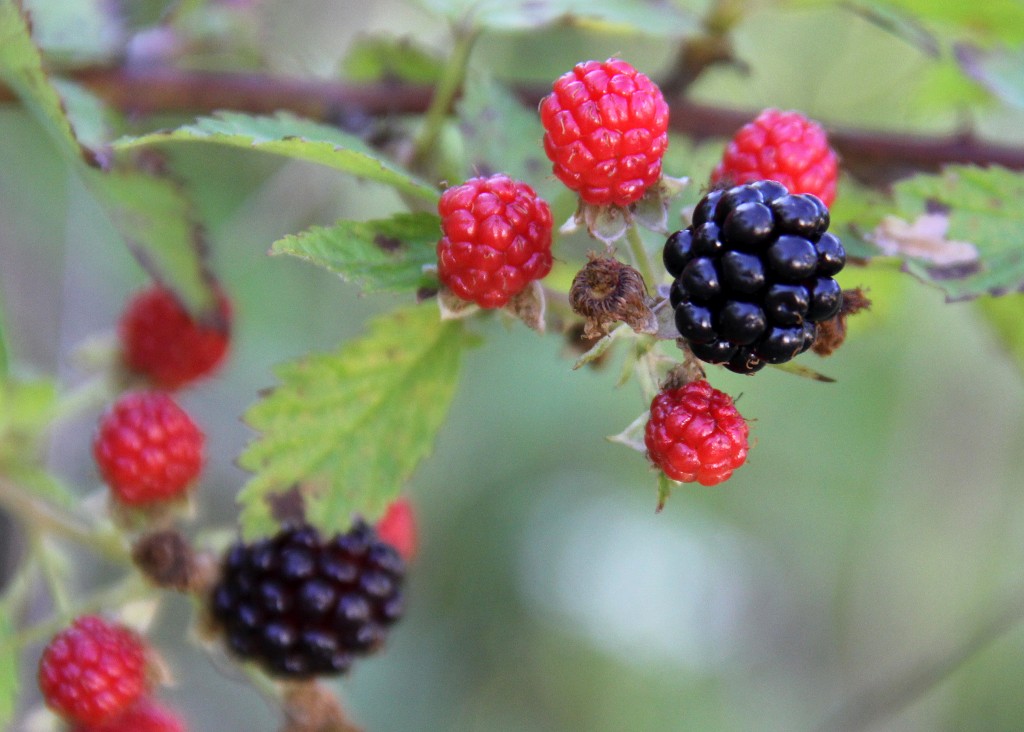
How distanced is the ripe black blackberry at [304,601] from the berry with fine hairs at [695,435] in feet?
1.95

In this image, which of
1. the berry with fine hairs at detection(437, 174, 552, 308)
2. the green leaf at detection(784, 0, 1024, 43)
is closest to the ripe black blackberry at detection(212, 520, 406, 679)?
the berry with fine hairs at detection(437, 174, 552, 308)

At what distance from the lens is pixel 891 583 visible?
14.3ft

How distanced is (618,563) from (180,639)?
172 centimetres

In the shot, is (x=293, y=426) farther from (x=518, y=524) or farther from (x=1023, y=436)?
(x=1023, y=436)

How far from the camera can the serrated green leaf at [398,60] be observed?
180 cm

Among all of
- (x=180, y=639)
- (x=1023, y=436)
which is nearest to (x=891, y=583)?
(x=1023, y=436)

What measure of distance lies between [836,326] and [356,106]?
972 mm

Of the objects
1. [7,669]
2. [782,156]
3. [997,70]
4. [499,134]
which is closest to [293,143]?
[499,134]

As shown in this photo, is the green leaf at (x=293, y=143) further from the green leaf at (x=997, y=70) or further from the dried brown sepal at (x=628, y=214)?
the green leaf at (x=997, y=70)

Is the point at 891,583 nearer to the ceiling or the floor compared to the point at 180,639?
nearer to the floor

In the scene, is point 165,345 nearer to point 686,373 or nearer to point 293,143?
point 293,143

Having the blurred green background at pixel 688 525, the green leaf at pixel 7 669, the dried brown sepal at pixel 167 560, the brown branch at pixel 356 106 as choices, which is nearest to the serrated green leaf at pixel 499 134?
the brown branch at pixel 356 106

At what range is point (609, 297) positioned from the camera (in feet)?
3.02

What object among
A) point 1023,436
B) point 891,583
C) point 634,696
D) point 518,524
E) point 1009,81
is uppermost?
point 1009,81
